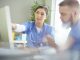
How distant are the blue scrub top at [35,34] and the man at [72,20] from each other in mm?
60

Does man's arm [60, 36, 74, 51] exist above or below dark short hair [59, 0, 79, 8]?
below

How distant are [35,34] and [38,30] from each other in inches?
0.6

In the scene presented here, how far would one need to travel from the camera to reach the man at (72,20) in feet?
1.42

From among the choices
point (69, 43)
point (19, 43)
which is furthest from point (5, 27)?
point (69, 43)

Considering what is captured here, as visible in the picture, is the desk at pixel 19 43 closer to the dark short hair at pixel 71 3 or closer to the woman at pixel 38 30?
the woman at pixel 38 30

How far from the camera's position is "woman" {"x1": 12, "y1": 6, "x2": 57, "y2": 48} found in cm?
47

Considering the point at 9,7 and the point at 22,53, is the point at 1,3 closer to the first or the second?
the point at 9,7

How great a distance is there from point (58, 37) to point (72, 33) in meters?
0.05

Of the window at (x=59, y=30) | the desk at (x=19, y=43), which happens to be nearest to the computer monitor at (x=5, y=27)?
the desk at (x=19, y=43)

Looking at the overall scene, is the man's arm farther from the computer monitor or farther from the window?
the computer monitor

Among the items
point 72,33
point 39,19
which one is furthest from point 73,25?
point 39,19

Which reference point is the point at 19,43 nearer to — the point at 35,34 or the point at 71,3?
the point at 35,34

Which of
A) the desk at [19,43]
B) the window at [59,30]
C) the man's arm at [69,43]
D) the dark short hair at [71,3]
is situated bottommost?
the desk at [19,43]

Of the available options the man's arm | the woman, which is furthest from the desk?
the man's arm
